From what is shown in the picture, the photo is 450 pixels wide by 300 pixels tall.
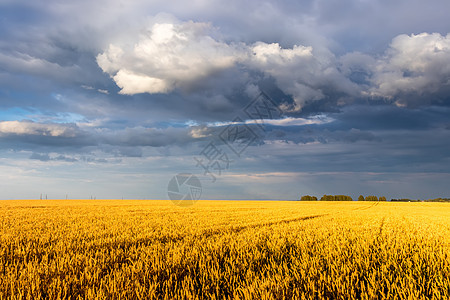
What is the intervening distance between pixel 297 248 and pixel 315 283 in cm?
334

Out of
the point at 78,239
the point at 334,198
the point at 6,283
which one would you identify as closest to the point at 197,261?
the point at 6,283

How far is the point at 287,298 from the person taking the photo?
4375mm

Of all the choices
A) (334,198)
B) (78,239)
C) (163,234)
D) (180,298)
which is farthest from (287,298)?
(334,198)

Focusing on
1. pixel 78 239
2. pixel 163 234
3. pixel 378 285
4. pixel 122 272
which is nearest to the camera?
pixel 378 285

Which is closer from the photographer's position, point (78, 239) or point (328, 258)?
point (328, 258)

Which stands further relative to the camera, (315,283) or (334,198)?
(334,198)

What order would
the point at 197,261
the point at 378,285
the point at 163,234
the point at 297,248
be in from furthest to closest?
the point at 163,234 → the point at 297,248 → the point at 197,261 → the point at 378,285

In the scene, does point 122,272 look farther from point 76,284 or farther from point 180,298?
point 180,298

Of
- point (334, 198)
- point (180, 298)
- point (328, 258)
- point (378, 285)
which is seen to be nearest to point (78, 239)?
point (180, 298)

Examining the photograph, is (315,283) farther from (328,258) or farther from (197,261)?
(197,261)

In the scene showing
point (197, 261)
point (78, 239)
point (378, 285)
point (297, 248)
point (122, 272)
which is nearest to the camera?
point (378, 285)

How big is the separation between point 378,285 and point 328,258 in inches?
73.0

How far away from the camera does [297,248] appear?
8289mm

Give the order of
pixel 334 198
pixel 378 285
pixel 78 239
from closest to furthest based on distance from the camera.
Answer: pixel 378 285, pixel 78 239, pixel 334 198
